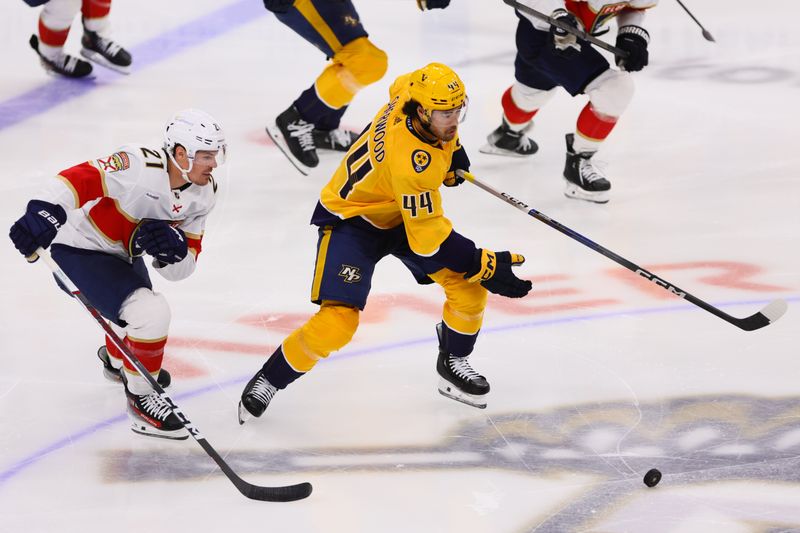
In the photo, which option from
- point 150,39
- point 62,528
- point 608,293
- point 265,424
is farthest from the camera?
point 150,39

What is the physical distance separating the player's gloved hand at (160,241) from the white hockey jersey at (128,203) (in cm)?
8

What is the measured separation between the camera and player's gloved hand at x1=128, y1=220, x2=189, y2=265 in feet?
10.0

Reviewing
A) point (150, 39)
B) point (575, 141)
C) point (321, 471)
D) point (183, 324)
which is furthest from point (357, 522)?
point (150, 39)

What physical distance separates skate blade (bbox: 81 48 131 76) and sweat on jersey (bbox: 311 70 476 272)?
3.05m

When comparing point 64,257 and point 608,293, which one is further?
point 608,293

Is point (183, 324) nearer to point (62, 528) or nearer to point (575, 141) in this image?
point (62, 528)

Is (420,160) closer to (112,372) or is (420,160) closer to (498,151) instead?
(112,372)

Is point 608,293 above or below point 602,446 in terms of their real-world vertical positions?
below

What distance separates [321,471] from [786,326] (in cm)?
171

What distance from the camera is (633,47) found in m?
4.62

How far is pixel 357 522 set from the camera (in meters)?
2.82

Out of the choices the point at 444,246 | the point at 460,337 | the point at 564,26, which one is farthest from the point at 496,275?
the point at 564,26

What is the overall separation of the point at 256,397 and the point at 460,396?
60 centimetres

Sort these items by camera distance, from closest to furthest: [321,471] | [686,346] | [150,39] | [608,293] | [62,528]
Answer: [62,528] < [321,471] < [686,346] < [608,293] < [150,39]
